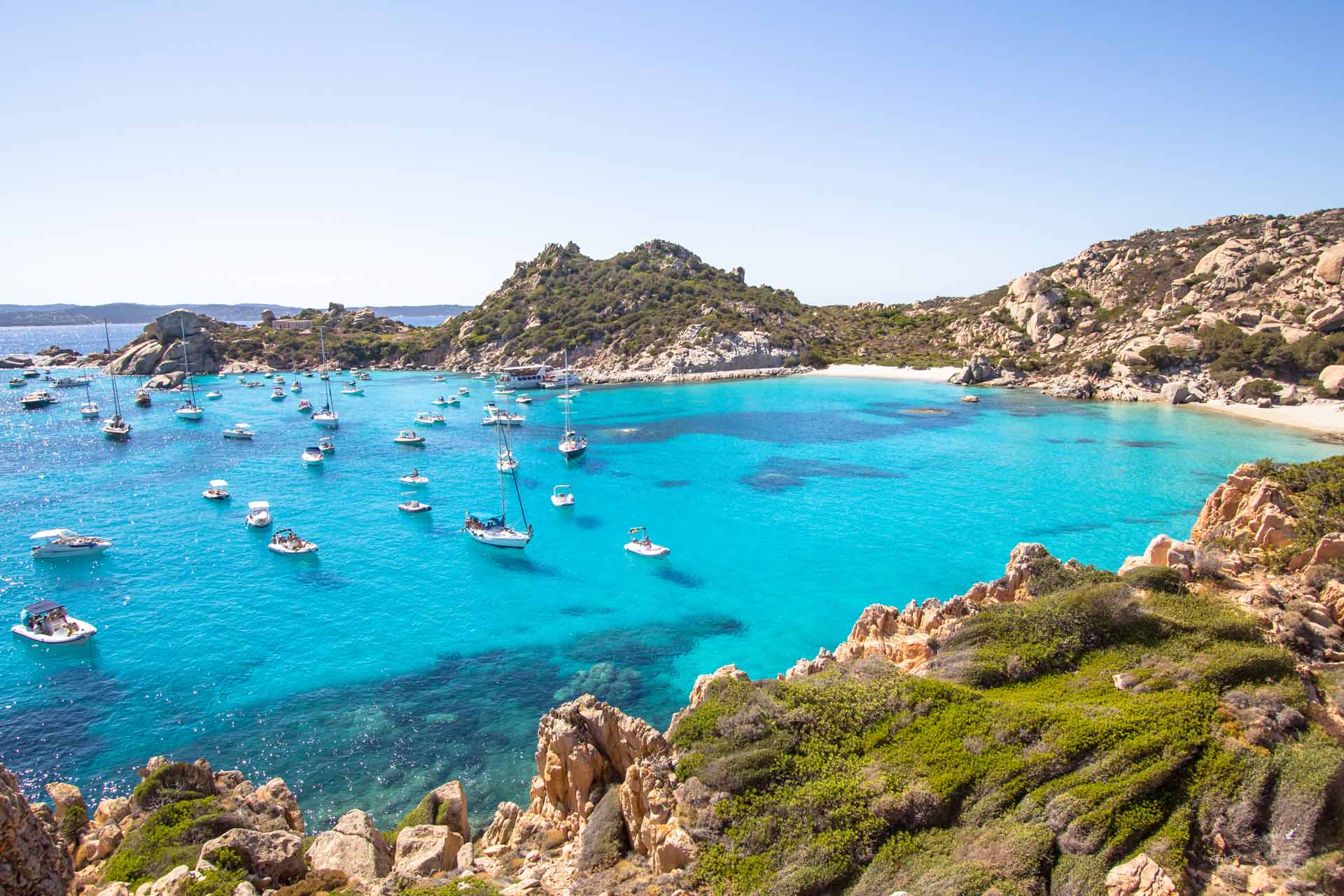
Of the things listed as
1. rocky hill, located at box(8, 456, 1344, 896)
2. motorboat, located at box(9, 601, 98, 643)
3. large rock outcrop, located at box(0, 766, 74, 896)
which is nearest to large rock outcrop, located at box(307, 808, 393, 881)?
rocky hill, located at box(8, 456, 1344, 896)

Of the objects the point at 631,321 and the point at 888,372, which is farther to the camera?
the point at 631,321

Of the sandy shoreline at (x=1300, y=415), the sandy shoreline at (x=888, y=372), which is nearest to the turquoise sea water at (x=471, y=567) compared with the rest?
the sandy shoreline at (x=1300, y=415)

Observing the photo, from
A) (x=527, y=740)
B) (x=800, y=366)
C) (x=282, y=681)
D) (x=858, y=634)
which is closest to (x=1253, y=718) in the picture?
(x=858, y=634)

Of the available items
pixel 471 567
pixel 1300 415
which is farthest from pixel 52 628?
pixel 1300 415

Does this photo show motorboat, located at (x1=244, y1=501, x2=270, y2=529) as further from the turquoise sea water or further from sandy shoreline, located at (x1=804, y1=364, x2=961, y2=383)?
sandy shoreline, located at (x1=804, y1=364, x2=961, y2=383)

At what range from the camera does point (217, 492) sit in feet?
176

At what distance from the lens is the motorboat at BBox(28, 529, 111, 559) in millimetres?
40688

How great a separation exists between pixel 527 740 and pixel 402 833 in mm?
8447

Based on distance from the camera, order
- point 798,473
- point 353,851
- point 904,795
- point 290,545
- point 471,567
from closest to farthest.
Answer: point 904,795
point 353,851
point 471,567
point 290,545
point 798,473

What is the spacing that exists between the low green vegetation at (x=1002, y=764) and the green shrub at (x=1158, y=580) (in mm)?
2212

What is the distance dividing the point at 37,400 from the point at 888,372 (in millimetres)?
131751

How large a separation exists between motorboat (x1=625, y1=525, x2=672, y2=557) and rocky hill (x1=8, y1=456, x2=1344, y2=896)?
2215cm

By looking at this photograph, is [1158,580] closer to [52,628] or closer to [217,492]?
[52,628]

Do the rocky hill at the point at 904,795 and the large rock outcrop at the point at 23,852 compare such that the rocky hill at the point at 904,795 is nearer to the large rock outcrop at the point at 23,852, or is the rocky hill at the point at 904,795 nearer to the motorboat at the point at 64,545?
the large rock outcrop at the point at 23,852
